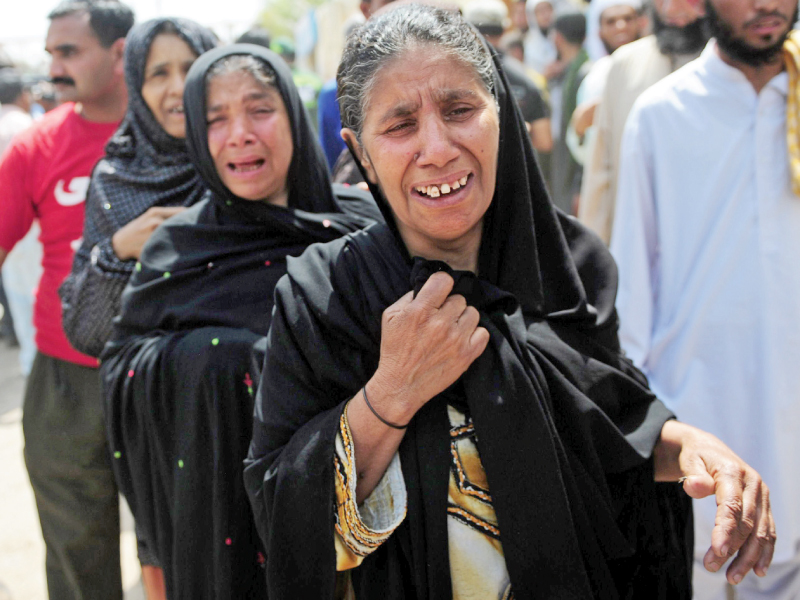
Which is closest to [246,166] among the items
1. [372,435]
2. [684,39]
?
[372,435]

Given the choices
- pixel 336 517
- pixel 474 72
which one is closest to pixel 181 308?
pixel 336 517

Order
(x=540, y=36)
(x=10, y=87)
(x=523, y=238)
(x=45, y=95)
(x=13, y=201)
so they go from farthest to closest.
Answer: (x=45, y=95)
(x=540, y=36)
(x=10, y=87)
(x=13, y=201)
(x=523, y=238)

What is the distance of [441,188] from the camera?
5.21ft

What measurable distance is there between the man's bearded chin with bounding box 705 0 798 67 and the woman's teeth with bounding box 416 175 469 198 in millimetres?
1414

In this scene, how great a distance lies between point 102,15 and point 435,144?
8.05 feet

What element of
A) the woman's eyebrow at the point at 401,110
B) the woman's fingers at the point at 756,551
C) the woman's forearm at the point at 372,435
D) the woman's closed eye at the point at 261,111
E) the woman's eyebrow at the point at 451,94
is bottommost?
the woman's fingers at the point at 756,551

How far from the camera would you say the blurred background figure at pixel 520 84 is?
5043 millimetres

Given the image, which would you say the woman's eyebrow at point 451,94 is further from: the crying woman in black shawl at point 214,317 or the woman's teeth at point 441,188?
the crying woman in black shawl at point 214,317

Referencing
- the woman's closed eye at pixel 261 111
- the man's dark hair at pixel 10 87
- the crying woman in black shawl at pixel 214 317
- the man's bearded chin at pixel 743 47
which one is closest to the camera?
the crying woman in black shawl at pixel 214 317

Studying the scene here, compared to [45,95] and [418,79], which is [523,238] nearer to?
[418,79]

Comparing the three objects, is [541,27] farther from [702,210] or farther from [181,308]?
[181,308]

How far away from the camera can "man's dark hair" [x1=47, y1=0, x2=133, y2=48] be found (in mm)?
3320

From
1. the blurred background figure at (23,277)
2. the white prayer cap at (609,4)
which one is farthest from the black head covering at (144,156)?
the white prayer cap at (609,4)

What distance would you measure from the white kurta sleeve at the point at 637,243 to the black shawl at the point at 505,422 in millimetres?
803
